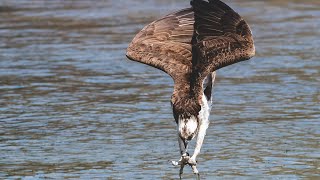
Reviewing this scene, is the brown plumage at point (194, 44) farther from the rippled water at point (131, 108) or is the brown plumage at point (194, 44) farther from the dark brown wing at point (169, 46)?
the rippled water at point (131, 108)

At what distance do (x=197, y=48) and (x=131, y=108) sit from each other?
3.47 metres

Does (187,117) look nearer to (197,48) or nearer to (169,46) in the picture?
(197,48)

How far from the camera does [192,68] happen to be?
8789mm

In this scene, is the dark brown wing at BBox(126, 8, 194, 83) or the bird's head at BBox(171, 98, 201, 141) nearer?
the bird's head at BBox(171, 98, 201, 141)

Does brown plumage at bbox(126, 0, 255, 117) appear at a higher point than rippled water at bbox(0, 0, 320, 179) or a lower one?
higher

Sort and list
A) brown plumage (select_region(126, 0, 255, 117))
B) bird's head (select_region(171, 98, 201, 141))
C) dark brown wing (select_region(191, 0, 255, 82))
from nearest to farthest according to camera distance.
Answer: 1. bird's head (select_region(171, 98, 201, 141))
2. brown plumage (select_region(126, 0, 255, 117))
3. dark brown wing (select_region(191, 0, 255, 82))

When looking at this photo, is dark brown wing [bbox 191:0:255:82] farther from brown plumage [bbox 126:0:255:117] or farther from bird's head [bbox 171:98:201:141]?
bird's head [bbox 171:98:201:141]

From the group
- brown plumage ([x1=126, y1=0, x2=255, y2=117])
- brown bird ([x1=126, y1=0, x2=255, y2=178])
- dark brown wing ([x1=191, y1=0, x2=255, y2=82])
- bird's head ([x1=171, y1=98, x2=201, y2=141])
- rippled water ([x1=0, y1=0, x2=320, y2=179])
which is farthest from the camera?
rippled water ([x1=0, y1=0, x2=320, y2=179])

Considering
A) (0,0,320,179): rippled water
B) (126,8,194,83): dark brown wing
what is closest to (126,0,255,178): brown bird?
(126,8,194,83): dark brown wing

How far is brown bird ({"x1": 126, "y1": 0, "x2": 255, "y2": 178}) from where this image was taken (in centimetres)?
846

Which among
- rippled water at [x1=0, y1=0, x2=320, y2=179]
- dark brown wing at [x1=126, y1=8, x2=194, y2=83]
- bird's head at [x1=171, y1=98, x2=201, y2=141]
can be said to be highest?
dark brown wing at [x1=126, y1=8, x2=194, y2=83]

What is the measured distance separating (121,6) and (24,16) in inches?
101

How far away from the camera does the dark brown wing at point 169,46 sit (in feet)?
29.2

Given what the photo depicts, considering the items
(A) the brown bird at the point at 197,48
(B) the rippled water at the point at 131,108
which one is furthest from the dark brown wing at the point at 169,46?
(B) the rippled water at the point at 131,108
